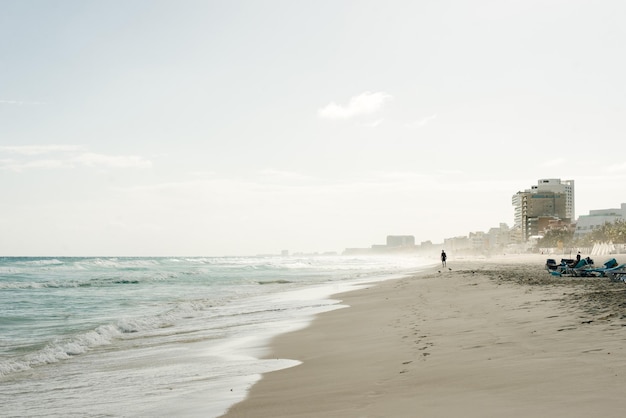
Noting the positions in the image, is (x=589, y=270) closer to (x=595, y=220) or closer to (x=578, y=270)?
(x=578, y=270)

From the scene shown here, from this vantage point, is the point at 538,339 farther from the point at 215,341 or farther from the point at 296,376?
the point at 215,341

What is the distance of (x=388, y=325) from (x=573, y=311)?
4.62 meters

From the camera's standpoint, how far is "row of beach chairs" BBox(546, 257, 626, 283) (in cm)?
2248

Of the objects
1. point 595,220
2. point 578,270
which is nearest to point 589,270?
point 578,270

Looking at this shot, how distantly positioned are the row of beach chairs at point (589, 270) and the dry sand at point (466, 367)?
980 cm

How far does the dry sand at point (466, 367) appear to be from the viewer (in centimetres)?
552

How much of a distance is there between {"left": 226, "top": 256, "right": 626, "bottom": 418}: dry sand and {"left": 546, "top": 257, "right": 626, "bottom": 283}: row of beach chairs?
9.80 meters

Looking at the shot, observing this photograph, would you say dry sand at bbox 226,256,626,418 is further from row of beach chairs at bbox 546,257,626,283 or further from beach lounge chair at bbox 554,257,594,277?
beach lounge chair at bbox 554,257,594,277

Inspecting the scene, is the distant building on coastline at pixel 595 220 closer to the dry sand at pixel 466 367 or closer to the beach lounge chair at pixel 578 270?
the beach lounge chair at pixel 578 270

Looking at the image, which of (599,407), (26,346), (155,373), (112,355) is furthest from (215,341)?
(599,407)

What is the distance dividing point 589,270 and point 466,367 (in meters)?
22.0

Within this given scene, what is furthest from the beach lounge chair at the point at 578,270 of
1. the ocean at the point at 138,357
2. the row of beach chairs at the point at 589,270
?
the ocean at the point at 138,357

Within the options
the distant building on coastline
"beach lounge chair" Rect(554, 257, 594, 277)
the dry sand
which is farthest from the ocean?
the distant building on coastline

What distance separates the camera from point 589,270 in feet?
85.7
